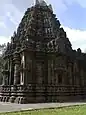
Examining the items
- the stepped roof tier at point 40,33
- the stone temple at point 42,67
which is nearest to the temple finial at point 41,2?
the stepped roof tier at point 40,33

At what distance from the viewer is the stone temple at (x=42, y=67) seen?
27.0m

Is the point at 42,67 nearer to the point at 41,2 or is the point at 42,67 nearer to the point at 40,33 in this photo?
the point at 40,33

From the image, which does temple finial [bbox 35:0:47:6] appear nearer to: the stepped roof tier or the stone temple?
the stepped roof tier

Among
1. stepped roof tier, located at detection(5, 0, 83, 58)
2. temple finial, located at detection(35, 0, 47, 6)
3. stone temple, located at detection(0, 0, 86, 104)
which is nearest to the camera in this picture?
stone temple, located at detection(0, 0, 86, 104)

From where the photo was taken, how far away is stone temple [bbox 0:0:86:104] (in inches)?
1064

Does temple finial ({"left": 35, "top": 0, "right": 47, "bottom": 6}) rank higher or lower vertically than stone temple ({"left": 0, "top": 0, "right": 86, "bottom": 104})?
higher

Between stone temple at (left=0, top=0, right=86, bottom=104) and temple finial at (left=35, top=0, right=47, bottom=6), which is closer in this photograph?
stone temple at (left=0, top=0, right=86, bottom=104)

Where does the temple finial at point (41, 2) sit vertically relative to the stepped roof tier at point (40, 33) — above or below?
above

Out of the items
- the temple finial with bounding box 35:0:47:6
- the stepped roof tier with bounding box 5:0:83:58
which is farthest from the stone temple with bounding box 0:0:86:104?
the temple finial with bounding box 35:0:47:6

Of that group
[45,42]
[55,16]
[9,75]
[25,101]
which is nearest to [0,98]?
[9,75]

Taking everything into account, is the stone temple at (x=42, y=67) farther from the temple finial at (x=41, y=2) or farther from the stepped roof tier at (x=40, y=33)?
the temple finial at (x=41, y=2)

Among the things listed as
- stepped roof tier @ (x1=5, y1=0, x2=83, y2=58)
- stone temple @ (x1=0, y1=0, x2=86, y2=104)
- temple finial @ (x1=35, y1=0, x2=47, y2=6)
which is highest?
temple finial @ (x1=35, y1=0, x2=47, y2=6)

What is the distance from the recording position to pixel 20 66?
2881 centimetres

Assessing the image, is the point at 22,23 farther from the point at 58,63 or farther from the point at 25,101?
the point at 25,101
